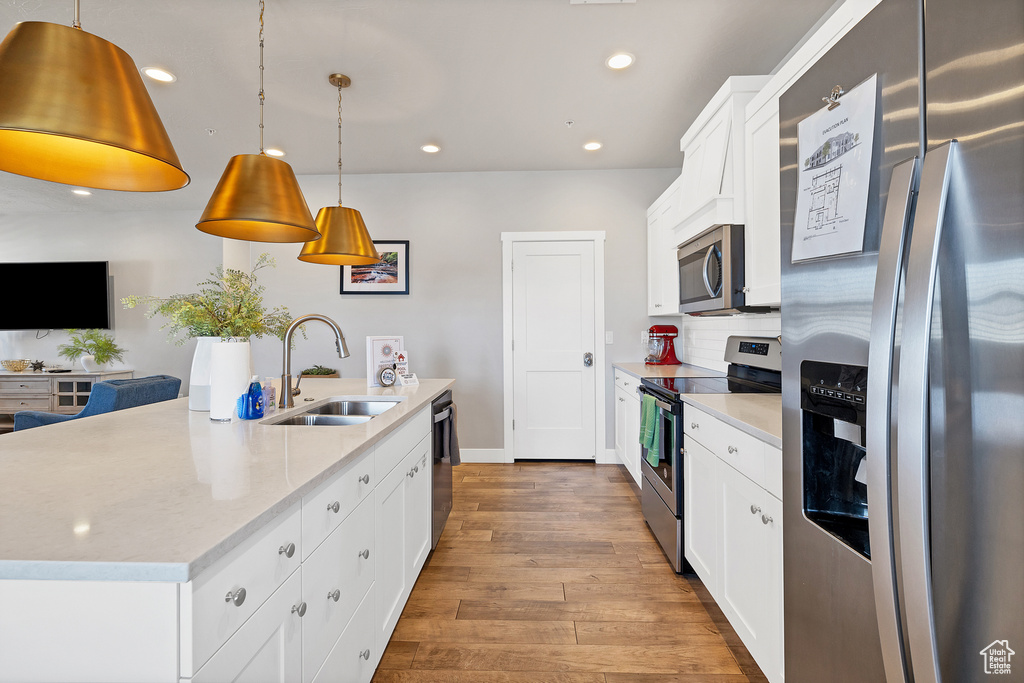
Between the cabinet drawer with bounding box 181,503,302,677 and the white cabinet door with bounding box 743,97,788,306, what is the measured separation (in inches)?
73.7

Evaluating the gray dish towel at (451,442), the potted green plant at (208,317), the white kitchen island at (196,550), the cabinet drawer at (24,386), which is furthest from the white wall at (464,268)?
the cabinet drawer at (24,386)

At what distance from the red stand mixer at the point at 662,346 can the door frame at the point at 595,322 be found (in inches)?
17.2

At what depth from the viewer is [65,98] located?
84cm

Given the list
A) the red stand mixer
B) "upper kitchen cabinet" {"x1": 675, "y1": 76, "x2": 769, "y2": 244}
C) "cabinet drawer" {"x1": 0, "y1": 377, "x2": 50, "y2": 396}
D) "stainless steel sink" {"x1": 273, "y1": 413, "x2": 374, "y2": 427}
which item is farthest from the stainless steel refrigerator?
"cabinet drawer" {"x1": 0, "y1": 377, "x2": 50, "y2": 396}

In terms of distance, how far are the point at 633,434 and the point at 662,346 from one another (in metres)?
0.97

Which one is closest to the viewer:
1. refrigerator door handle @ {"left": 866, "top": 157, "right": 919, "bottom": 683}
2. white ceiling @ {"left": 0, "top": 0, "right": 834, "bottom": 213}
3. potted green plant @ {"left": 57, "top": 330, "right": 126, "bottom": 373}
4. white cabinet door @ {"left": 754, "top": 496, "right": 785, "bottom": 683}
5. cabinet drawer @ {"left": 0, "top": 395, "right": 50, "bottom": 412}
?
refrigerator door handle @ {"left": 866, "top": 157, "right": 919, "bottom": 683}

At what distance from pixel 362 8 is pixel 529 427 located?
3288 mm

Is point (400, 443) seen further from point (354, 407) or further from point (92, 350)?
point (92, 350)

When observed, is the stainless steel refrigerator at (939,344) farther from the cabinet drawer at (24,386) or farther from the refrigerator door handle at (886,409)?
the cabinet drawer at (24,386)

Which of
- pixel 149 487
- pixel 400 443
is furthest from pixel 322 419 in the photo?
pixel 149 487

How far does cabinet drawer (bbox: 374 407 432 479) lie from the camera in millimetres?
1600

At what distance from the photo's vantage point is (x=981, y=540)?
0.62m

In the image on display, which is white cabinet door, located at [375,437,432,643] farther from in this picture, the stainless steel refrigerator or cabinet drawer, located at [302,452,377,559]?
the stainless steel refrigerator

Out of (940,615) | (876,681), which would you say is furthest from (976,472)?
(876,681)
